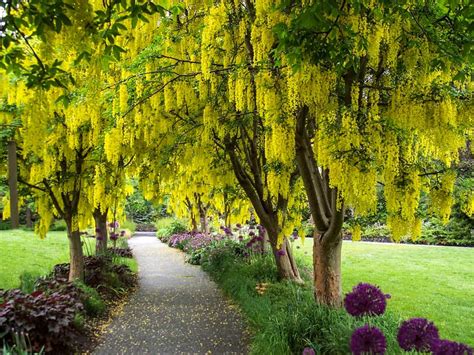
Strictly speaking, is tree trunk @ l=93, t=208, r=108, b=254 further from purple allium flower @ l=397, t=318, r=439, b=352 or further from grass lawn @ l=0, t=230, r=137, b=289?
purple allium flower @ l=397, t=318, r=439, b=352

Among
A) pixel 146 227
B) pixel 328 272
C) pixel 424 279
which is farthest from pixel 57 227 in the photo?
pixel 328 272

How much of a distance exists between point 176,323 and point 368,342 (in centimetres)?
472

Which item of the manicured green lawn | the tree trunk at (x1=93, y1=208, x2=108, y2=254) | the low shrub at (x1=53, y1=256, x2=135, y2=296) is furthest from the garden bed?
the tree trunk at (x1=93, y1=208, x2=108, y2=254)

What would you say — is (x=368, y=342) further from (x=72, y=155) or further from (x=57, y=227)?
(x=57, y=227)

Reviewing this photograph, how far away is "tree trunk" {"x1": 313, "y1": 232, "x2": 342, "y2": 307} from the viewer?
5648mm

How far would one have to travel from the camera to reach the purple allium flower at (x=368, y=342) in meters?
2.86

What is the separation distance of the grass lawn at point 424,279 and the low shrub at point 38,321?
5.35 meters

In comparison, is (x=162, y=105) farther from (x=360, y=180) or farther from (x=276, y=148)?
(x=360, y=180)

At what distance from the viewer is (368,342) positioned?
9.47 ft

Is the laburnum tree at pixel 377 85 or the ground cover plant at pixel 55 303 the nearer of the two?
the laburnum tree at pixel 377 85

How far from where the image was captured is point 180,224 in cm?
2547

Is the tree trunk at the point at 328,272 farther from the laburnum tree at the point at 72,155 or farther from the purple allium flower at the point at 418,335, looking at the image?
the laburnum tree at the point at 72,155

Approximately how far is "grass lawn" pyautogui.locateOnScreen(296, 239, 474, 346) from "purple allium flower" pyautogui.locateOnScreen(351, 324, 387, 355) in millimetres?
4556

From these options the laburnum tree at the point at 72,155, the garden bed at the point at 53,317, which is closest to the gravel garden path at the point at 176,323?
the garden bed at the point at 53,317
